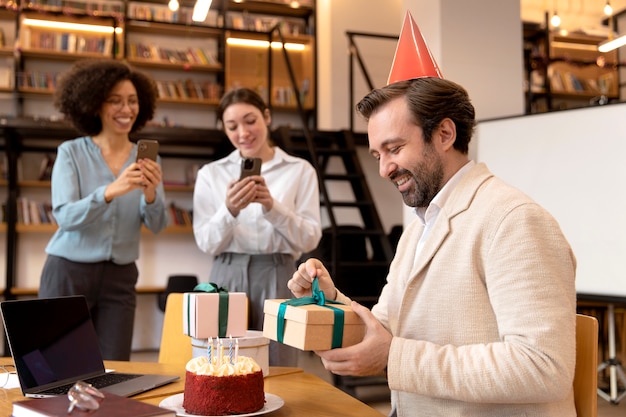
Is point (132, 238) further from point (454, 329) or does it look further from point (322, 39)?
point (322, 39)

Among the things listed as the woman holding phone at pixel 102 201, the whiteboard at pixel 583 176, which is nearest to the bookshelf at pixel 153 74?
the whiteboard at pixel 583 176

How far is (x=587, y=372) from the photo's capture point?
4.31 feet

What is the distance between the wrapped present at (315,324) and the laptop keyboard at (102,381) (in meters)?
0.47

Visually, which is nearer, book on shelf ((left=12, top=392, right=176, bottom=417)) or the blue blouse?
book on shelf ((left=12, top=392, right=176, bottom=417))

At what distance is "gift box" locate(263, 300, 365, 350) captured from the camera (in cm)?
115

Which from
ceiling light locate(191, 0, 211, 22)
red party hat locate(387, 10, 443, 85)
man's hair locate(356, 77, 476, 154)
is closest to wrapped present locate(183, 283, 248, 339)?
man's hair locate(356, 77, 476, 154)

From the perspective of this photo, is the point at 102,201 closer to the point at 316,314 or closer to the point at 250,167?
the point at 250,167

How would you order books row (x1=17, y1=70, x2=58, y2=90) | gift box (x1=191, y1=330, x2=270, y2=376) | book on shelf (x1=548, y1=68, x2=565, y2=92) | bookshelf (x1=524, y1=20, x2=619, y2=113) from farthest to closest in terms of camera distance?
book on shelf (x1=548, y1=68, x2=565, y2=92)
bookshelf (x1=524, y1=20, x2=619, y2=113)
books row (x1=17, y1=70, x2=58, y2=90)
gift box (x1=191, y1=330, x2=270, y2=376)

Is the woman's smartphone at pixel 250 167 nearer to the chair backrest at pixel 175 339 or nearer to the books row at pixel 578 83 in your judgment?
the chair backrest at pixel 175 339

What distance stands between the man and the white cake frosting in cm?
17

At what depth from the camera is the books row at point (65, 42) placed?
6.75 metres

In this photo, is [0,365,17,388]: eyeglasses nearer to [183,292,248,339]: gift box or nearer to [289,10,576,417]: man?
[183,292,248,339]: gift box

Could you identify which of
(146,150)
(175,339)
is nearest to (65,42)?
(146,150)

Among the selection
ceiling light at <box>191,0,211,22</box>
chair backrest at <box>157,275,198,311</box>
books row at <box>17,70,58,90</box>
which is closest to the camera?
ceiling light at <box>191,0,211,22</box>
